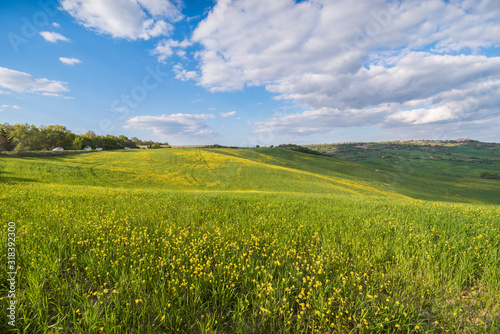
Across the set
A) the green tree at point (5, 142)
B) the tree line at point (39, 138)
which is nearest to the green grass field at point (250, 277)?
the tree line at point (39, 138)

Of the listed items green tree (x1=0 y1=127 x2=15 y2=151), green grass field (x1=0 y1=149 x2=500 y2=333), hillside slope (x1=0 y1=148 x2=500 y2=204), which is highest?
green tree (x1=0 y1=127 x2=15 y2=151)

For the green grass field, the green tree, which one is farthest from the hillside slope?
the green tree

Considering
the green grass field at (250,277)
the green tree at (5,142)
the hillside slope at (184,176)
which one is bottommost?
the hillside slope at (184,176)

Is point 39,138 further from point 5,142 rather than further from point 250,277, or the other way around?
point 250,277

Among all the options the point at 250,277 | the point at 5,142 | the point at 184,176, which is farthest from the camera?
the point at 5,142

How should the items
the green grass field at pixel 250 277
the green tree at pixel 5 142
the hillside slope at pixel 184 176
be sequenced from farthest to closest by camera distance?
the green tree at pixel 5 142 < the hillside slope at pixel 184 176 < the green grass field at pixel 250 277

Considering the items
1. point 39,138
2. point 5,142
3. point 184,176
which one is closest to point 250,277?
point 184,176

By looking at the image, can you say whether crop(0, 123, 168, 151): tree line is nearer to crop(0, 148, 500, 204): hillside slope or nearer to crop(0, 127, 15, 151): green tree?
crop(0, 127, 15, 151): green tree

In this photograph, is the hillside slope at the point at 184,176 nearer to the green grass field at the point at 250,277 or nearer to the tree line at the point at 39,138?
the green grass field at the point at 250,277

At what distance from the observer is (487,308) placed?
131 inches

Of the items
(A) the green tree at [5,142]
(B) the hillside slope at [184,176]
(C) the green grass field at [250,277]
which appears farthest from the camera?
(A) the green tree at [5,142]

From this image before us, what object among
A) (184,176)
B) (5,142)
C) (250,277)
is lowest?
(184,176)

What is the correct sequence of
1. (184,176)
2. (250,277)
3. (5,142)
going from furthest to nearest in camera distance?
(5,142) < (184,176) < (250,277)

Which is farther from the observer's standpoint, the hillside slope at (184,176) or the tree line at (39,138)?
the tree line at (39,138)
